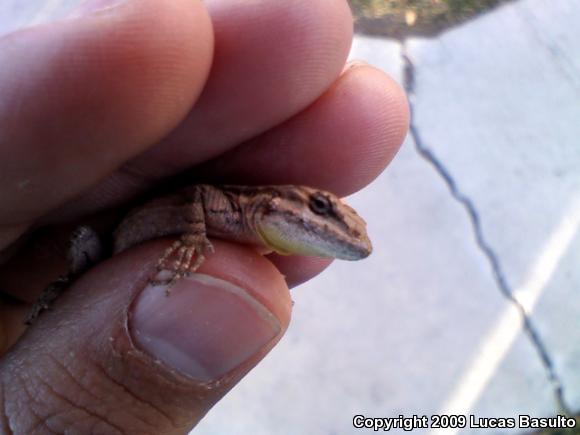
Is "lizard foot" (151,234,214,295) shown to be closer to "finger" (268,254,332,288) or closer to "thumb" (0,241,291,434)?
"thumb" (0,241,291,434)

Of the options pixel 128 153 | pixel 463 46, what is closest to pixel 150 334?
pixel 128 153

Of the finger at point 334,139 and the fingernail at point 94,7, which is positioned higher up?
the fingernail at point 94,7

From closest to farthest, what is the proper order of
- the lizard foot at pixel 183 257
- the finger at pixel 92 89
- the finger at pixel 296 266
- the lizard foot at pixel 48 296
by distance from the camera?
the finger at pixel 92 89 < the lizard foot at pixel 183 257 < the lizard foot at pixel 48 296 < the finger at pixel 296 266

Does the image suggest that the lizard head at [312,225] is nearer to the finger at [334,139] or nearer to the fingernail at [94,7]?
the finger at [334,139]

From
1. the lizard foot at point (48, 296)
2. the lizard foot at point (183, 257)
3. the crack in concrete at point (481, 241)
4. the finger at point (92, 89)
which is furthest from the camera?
the crack in concrete at point (481, 241)

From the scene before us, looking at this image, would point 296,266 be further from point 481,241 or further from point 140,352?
point 481,241

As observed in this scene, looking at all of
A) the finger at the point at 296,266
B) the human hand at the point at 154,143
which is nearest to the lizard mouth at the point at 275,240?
the human hand at the point at 154,143

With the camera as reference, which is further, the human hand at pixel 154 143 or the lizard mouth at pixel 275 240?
the lizard mouth at pixel 275 240
